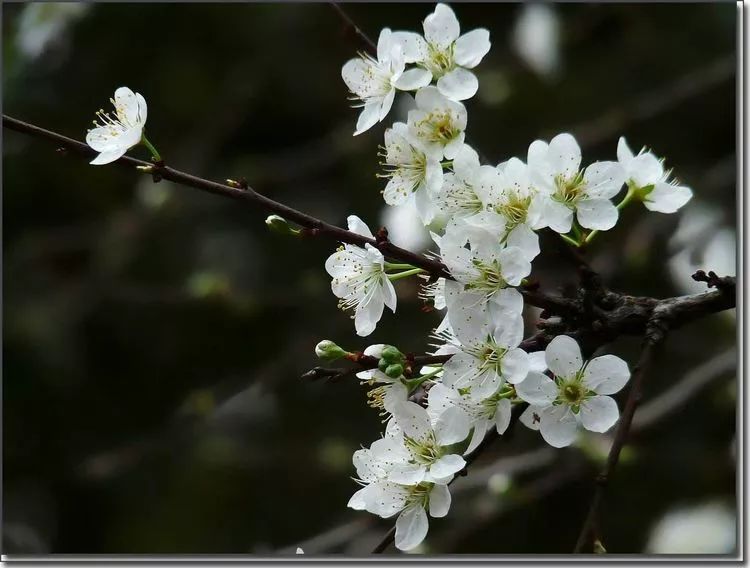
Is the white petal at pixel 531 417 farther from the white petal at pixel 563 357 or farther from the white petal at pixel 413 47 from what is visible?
the white petal at pixel 413 47

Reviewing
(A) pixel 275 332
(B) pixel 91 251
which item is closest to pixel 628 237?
(A) pixel 275 332

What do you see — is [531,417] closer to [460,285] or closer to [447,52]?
[460,285]

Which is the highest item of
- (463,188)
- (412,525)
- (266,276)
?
(266,276)

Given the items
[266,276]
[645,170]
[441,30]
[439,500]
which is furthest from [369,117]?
[266,276]

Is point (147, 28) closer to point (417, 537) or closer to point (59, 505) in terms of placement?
point (59, 505)

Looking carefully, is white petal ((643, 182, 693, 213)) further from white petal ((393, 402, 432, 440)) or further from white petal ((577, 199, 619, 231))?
white petal ((393, 402, 432, 440))
